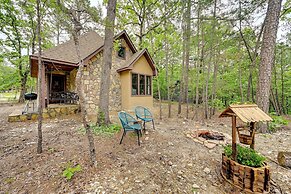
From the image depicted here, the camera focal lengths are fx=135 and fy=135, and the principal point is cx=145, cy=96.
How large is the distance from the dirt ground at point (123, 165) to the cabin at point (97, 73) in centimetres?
416

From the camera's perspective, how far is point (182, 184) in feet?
8.12

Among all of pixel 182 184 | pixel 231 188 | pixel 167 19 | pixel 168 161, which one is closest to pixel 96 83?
pixel 167 19

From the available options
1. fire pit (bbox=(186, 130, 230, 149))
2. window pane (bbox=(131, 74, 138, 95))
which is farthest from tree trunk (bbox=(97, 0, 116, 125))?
window pane (bbox=(131, 74, 138, 95))

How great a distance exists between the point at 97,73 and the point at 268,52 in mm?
8299

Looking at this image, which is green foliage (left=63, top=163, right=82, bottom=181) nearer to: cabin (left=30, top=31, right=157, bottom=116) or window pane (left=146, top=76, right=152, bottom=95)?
cabin (left=30, top=31, right=157, bottom=116)

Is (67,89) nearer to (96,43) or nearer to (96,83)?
(96,83)

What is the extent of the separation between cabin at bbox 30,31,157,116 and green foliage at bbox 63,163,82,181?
5.58 metres

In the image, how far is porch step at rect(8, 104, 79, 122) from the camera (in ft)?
20.9

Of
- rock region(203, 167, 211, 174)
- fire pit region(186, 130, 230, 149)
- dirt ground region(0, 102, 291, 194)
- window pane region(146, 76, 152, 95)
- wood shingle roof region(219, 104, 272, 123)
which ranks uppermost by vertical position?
window pane region(146, 76, 152, 95)

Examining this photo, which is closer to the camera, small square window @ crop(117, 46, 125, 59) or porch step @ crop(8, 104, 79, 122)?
Answer: porch step @ crop(8, 104, 79, 122)

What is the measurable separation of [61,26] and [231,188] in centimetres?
477

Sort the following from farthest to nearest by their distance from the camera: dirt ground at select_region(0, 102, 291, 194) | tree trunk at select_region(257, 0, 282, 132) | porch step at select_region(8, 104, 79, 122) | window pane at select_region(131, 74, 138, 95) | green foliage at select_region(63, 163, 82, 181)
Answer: window pane at select_region(131, 74, 138, 95), porch step at select_region(8, 104, 79, 122), tree trunk at select_region(257, 0, 282, 132), green foliage at select_region(63, 163, 82, 181), dirt ground at select_region(0, 102, 291, 194)

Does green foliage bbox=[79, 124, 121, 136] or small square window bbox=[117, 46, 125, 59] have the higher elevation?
small square window bbox=[117, 46, 125, 59]

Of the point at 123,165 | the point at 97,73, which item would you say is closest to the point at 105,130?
the point at 123,165
